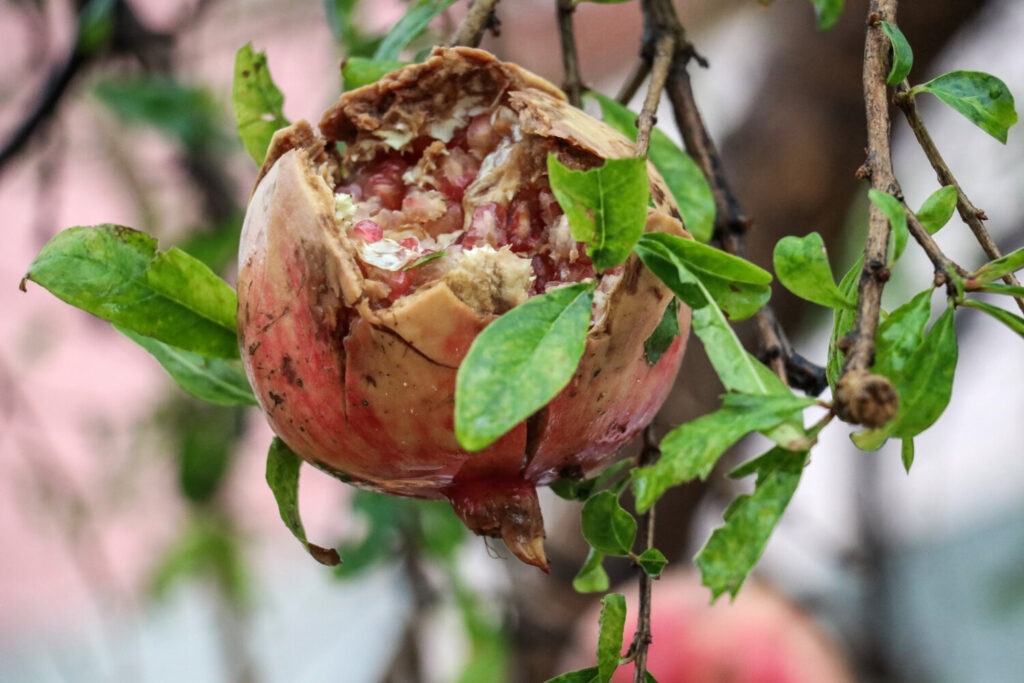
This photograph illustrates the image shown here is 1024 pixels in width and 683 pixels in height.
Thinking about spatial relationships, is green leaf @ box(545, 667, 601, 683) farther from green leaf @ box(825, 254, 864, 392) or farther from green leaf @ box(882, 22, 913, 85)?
green leaf @ box(882, 22, 913, 85)

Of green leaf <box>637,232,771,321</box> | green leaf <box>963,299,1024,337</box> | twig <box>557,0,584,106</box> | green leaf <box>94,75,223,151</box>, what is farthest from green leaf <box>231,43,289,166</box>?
green leaf <box>94,75,223,151</box>

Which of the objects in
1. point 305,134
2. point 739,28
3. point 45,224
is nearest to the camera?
point 305,134

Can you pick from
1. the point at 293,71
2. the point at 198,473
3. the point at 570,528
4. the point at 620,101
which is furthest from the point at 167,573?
the point at 620,101

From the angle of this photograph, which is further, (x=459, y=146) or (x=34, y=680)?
(x=34, y=680)

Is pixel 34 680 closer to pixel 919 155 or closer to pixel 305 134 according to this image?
pixel 919 155

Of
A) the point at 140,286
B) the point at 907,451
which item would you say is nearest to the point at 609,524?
the point at 907,451

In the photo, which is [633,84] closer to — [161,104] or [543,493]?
[161,104]

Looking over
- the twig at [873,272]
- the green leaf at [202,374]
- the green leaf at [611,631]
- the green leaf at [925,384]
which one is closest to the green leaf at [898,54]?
the twig at [873,272]
